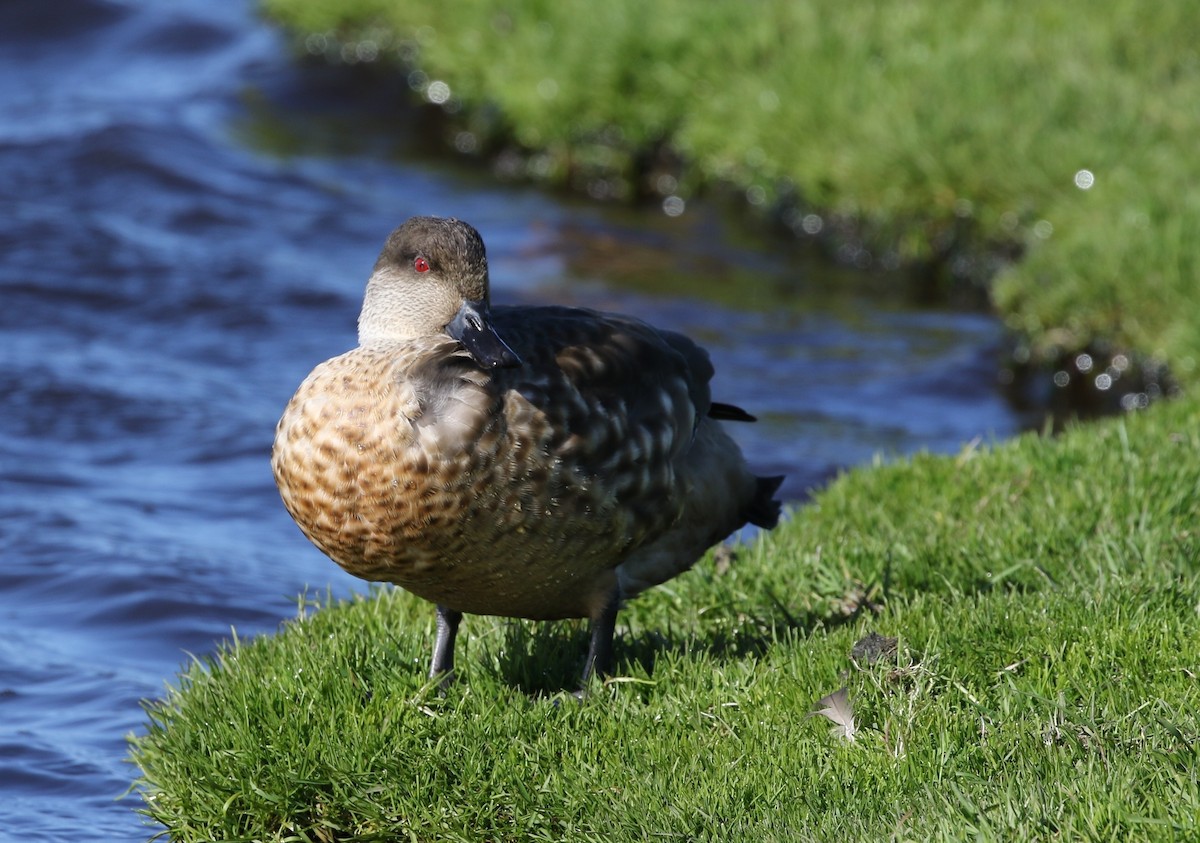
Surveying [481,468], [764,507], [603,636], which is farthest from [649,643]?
[481,468]

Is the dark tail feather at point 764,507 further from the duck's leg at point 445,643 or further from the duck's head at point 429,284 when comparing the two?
the duck's head at point 429,284

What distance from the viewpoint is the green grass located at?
Answer: 3.54 meters

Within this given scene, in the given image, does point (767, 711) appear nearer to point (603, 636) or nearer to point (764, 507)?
point (603, 636)

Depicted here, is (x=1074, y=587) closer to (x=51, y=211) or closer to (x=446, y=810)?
(x=446, y=810)

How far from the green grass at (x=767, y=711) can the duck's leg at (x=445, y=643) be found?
0.06 m

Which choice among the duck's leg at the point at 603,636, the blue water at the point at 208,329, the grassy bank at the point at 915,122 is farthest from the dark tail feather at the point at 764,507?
the grassy bank at the point at 915,122

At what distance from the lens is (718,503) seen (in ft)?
15.4

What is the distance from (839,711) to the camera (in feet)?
13.0

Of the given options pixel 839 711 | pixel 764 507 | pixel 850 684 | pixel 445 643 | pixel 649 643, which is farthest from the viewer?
pixel 764 507

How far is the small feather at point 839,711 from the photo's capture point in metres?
3.90

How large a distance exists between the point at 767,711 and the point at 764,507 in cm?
102

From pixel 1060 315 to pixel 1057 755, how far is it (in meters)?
4.95

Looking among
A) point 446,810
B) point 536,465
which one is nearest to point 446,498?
point 536,465

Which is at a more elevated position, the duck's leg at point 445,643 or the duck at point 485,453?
the duck at point 485,453
